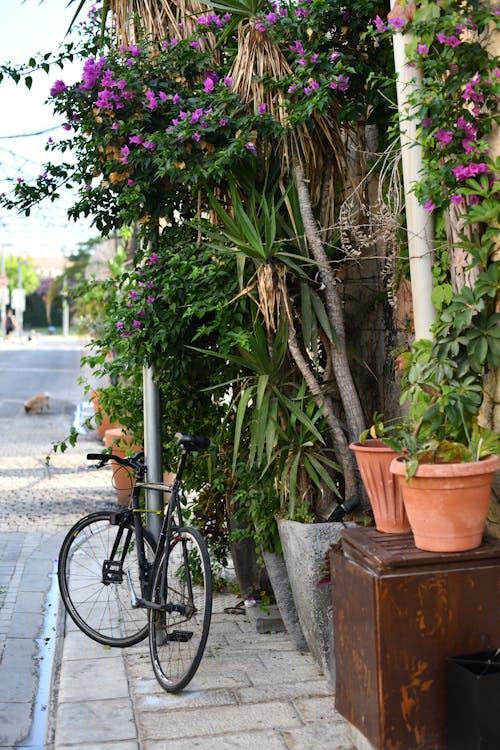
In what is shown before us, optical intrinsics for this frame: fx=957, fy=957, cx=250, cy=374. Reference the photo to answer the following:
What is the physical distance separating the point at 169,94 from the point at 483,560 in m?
3.08

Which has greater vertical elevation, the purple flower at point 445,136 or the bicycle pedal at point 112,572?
the purple flower at point 445,136

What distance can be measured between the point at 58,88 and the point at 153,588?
2733 mm

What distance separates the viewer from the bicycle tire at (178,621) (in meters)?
4.40

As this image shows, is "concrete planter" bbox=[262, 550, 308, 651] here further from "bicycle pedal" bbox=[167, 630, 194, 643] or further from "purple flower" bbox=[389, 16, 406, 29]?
"purple flower" bbox=[389, 16, 406, 29]

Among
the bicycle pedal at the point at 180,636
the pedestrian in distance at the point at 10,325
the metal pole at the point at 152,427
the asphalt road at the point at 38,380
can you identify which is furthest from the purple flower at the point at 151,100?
the pedestrian in distance at the point at 10,325

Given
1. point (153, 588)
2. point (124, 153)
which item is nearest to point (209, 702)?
point (153, 588)

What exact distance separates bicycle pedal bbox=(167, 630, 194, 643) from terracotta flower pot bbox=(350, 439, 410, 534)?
3.86 feet

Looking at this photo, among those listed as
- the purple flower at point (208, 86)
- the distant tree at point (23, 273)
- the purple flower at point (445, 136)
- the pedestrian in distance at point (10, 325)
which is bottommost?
the purple flower at point (445, 136)

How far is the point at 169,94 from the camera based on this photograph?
5.25 metres

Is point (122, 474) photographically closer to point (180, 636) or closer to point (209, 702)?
point (180, 636)

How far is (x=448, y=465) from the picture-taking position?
11.3 ft

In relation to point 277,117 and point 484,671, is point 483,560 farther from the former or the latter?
point 277,117

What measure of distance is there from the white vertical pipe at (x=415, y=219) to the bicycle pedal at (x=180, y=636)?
179 centimetres

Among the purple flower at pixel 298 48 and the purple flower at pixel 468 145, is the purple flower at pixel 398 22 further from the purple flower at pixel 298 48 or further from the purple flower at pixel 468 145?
the purple flower at pixel 298 48
